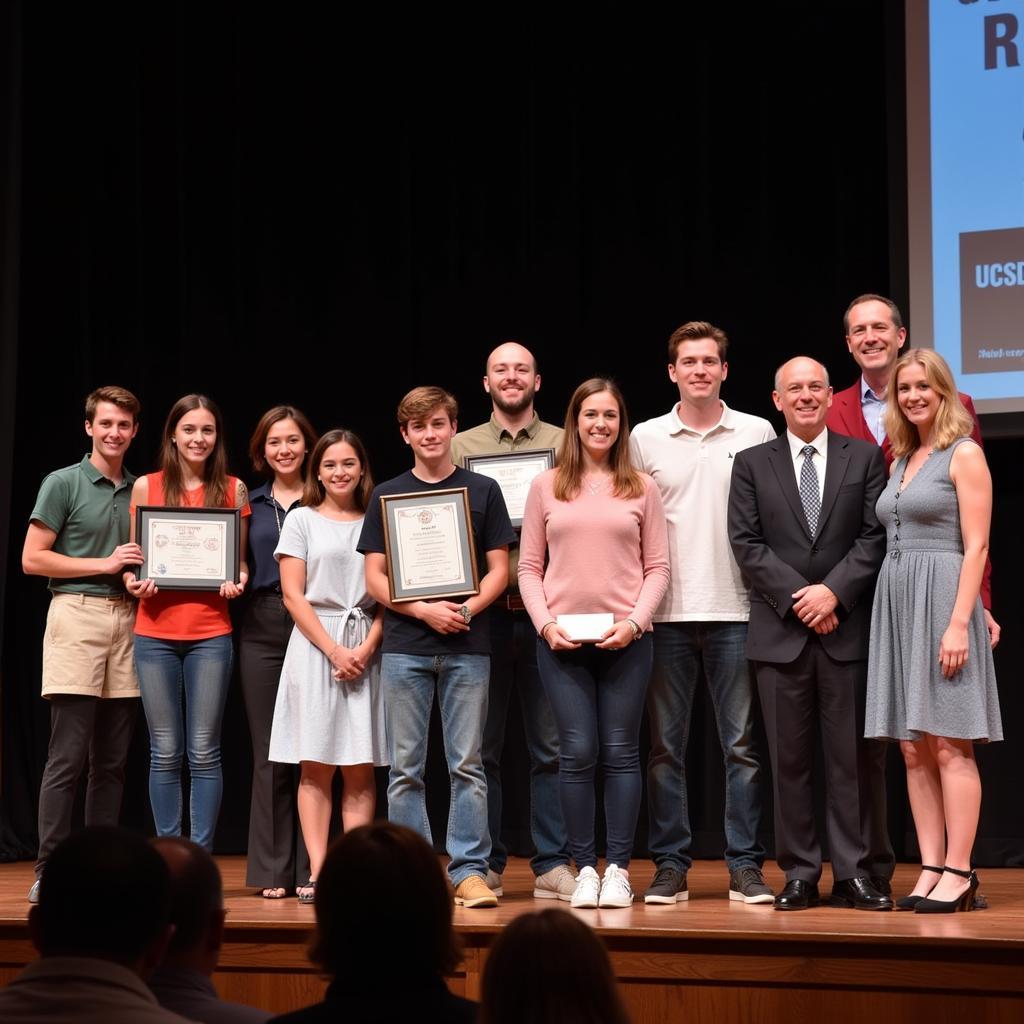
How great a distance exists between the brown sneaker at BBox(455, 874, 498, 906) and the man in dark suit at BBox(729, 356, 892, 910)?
83cm

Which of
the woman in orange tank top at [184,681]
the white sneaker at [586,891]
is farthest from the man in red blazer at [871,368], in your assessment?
the woman in orange tank top at [184,681]

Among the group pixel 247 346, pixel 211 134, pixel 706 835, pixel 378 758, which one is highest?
pixel 211 134

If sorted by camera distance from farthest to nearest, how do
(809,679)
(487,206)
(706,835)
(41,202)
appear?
(41,202)
(487,206)
(706,835)
(809,679)

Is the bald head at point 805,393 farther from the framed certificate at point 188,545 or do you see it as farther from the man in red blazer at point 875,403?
the framed certificate at point 188,545

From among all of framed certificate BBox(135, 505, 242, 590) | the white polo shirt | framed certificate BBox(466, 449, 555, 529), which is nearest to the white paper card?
the white polo shirt

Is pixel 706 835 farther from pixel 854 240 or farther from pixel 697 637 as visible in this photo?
pixel 854 240

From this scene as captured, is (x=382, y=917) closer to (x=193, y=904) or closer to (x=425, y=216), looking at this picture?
(x=193, y=904)

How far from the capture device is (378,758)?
171 inches

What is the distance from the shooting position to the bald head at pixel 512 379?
4582 millimetres

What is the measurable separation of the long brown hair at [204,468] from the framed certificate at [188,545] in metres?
0.08

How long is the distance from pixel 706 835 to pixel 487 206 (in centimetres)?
302

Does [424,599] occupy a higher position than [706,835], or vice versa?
[424,599]

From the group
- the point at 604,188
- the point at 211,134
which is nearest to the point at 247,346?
the point at 211,134

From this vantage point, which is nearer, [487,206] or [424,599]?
[424,599]
